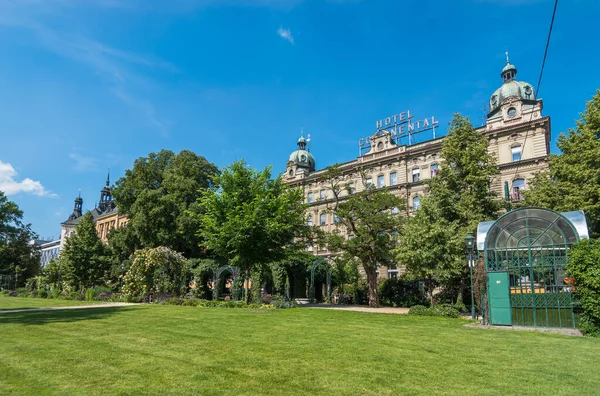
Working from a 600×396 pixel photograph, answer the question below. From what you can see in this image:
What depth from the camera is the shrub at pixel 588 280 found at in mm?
11938

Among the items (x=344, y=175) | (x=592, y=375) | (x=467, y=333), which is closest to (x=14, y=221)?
(x=344, y=175)

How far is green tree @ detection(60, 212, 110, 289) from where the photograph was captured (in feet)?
130

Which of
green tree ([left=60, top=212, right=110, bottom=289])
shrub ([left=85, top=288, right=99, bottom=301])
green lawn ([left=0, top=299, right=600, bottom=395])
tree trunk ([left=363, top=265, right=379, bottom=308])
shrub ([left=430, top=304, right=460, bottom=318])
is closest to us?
green lawn ([left=0, top=299, right=600, bottom=395])

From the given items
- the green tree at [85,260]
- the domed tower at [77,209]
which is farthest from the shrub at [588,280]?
the domed tower at [77,209]

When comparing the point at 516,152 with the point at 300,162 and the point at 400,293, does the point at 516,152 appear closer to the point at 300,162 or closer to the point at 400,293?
the point at 400,293

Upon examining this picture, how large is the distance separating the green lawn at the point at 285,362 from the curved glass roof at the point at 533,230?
418 centimetres

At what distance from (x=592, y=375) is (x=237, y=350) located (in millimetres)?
6818

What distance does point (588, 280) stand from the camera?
12.0m

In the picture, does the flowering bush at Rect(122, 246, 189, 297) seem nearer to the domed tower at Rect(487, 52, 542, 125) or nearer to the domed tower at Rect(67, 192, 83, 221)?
the domed tower at Rect(487, 52, 542, 125)

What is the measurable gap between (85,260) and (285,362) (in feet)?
132

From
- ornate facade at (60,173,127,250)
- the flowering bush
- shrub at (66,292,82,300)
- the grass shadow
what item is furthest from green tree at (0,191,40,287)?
the grass shadow

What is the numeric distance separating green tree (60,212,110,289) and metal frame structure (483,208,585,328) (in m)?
39.8

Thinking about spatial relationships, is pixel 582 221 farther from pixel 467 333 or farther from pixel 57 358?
pixel 57 358

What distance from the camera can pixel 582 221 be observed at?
1377 cm
